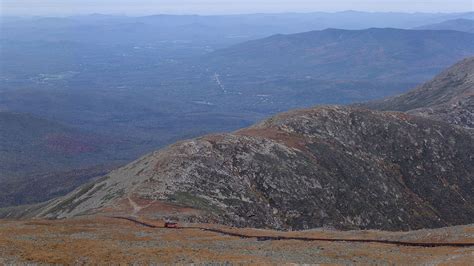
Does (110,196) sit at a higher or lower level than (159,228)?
lower

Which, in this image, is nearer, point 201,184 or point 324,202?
point 201,184

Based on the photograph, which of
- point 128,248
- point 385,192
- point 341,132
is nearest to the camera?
point 128,248

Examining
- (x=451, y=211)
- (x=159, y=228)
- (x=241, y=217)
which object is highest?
(x=159, y=228)

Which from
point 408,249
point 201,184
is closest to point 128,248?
point 408,249

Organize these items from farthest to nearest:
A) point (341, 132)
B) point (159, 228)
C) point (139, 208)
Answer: point (341, 132) < point (139, 208) < point (159, 228)

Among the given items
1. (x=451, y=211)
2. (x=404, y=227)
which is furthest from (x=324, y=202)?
(x=451, y=211)

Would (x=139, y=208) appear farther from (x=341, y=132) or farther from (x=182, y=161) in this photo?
(x=341, y=132)
